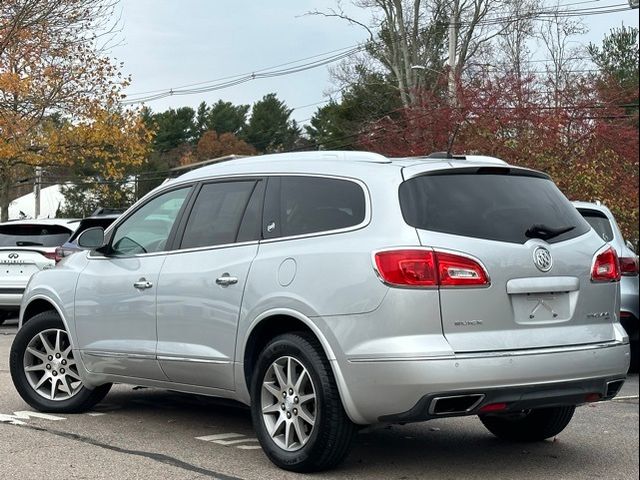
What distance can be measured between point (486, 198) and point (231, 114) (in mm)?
79938

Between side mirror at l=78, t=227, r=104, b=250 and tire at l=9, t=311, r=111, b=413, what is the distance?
2.34 ft

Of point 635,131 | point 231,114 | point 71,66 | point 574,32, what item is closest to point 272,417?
point 635,131

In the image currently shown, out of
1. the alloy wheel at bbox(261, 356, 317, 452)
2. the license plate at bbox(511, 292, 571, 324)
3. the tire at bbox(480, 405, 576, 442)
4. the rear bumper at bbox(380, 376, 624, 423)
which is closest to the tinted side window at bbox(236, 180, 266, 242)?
the alloy wheel at bbox(261, 356, 317, 452)

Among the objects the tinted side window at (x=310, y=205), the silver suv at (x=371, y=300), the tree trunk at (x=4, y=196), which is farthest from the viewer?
the tree trunk at (x=4, y=196)

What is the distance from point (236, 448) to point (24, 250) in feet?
34.0

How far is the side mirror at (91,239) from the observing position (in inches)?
286

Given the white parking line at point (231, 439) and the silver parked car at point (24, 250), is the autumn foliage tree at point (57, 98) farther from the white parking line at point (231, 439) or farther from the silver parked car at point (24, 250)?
the white parking line at point (231, 439)

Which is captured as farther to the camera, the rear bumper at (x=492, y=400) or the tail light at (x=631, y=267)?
the rear bumper at (x=492, y=400)

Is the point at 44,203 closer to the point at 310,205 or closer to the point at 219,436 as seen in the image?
the point at 219,436

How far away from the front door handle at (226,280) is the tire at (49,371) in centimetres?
187

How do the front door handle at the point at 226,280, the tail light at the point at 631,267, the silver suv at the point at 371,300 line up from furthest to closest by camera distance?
the front door handle at the point at 226,280, the silver suv at the point at 371,300, the tail light at the point at 631,267

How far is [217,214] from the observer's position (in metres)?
6.64

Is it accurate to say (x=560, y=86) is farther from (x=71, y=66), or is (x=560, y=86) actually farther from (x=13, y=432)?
(x=13, y=432)

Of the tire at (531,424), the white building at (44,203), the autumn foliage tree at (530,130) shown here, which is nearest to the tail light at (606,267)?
the tire at (531,424)
